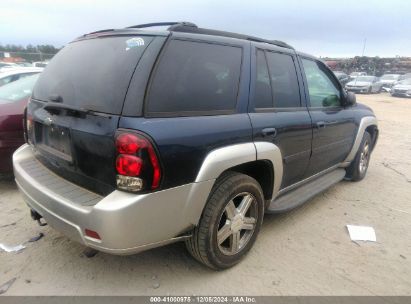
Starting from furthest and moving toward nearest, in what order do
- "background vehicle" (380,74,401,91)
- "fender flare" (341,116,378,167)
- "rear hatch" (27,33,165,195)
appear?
1. "background vehicle" (380,74,401,91)
2. "fender flare" (341,116,378,167)
3. "rear hatch" (27,33,165,195)

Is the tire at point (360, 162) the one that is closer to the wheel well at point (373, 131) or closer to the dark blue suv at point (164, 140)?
the wheel well at point (373, 131)

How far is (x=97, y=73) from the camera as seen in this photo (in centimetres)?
248

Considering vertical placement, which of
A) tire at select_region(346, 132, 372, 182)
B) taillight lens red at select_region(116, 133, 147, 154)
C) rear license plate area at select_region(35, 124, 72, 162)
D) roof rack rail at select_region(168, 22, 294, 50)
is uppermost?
roof rack rail at select_region(168, 22, 294, 50)

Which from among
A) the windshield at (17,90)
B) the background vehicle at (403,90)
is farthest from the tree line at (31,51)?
the background vehicle at (403,90)

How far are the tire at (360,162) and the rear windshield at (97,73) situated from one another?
396 cm

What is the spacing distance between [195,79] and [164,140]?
581 millimetres

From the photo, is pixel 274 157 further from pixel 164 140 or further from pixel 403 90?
pixel 403 90

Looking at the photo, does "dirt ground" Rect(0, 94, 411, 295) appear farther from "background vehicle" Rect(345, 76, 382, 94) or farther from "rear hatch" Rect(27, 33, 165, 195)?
"background vehicle" Rect(345, 76, 382, 94)

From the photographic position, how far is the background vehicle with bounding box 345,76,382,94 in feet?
97.7

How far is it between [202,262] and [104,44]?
6.03 ft

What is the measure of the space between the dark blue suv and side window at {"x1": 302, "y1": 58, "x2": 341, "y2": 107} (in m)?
0.53

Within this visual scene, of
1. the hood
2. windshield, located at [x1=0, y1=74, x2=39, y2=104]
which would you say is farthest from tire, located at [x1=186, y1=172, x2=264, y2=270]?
the hood

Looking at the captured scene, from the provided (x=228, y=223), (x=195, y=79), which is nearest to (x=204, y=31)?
(x=195, y=79)

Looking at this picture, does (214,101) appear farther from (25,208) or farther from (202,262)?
(25,208)
